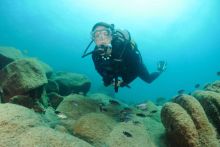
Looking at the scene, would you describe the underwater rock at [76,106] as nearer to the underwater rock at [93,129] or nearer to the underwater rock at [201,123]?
the underwater rock at [93,129]

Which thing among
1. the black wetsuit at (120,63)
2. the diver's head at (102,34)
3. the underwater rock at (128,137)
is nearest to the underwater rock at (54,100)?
the black wetsuit at (120,63)

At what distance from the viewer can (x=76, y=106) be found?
7461 mm

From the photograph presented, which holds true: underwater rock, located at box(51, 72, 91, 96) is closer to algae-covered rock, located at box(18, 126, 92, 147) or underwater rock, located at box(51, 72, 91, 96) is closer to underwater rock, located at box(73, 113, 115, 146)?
underwater rock, located at box(73, 113, 115, 146)

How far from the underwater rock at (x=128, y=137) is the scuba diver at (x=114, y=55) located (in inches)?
67.6

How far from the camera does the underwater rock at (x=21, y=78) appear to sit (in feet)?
23.1

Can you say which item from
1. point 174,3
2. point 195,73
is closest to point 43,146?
point 174,3

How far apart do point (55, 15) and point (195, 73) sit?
6404cm

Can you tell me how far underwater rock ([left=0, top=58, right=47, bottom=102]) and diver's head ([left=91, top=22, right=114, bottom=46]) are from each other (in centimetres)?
198

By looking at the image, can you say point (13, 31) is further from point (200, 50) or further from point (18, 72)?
point (18, 72)

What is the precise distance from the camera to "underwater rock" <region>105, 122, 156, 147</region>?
553 centimetres

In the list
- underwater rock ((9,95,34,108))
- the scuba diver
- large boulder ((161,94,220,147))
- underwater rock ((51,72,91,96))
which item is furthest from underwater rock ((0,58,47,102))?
large boulder ((161,94,220,147))

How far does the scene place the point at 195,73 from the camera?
10975 cm

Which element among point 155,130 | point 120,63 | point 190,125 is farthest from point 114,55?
point 190,125

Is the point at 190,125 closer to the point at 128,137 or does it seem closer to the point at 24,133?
the point at 128,137
